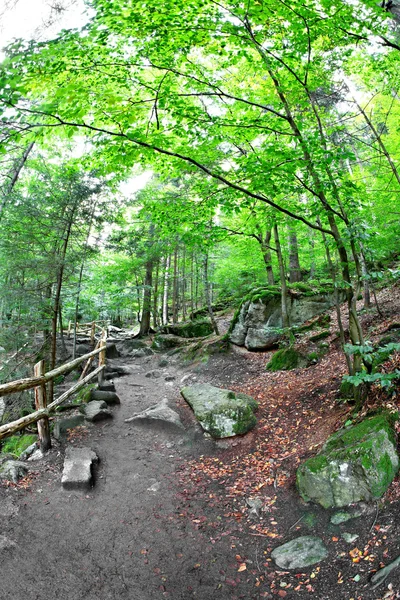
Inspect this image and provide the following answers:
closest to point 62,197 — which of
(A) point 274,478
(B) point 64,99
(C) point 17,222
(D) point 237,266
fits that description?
(C) point 17,222

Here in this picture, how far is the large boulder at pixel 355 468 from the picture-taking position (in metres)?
3.81

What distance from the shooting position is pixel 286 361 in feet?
32.1

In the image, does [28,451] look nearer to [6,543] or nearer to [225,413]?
[6,543]

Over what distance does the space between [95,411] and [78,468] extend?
7.39 ft

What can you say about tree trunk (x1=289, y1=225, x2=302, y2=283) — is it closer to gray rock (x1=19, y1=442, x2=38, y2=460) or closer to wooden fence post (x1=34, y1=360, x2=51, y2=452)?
wooden fence post (x1=34, y1=360, x2=51, y2=452)

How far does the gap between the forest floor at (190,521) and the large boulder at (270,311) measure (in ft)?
14.9

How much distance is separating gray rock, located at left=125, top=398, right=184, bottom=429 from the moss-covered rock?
3678mm

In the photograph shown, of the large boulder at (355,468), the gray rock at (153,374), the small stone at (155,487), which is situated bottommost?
the small stone at (155,487)

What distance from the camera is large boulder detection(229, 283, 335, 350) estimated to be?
11.9 meters

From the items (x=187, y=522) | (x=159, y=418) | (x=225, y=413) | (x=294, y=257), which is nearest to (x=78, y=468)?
(x=187, y=522)

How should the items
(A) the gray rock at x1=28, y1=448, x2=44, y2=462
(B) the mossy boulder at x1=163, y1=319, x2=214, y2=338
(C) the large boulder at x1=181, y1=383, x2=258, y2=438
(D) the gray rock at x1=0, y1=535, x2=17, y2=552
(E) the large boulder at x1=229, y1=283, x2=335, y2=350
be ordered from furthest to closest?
(B) the mossy boulder at x1=163, y1=319, x2=214, y2=338 → (E) the large boulder at x1=229, y1=283, x2=335, y2=350 → (C) the large boulder at x1=181, y1=383, x2=258, y2=438 → (A) the gray rock at x1=28, y1=448, x2=44, y2=462 → (D) the gray rock at x1=0, y1=535, x2=17, y2=552

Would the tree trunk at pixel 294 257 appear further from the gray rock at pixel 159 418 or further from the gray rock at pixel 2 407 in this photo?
the gray rock at pixel 2 407

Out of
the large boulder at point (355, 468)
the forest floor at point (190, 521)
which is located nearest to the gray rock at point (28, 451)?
the forest floor at point (190, 521)

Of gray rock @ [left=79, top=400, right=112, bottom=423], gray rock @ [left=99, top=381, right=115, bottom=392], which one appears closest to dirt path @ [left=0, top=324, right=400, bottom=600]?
gray rock @ [left=79, top=400, right=112, bottom=423]
